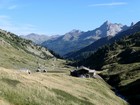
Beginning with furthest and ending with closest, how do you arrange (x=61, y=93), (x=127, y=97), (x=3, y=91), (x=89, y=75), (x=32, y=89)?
1. (x=89, y=75)
2. (x=127, y=97)
3. (x=61, y=93)
4. (x=32, y=89)
5. (x=3, y=91)

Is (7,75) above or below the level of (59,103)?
above

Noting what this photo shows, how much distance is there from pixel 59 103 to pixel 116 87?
263ft

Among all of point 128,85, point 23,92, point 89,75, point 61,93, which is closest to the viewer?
point 23,92

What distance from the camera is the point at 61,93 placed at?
234 ft

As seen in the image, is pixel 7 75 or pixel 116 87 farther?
pixel 116 87

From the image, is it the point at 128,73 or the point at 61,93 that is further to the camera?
the point at 128,73

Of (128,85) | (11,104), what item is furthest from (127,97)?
(11,104)

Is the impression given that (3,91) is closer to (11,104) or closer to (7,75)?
(11,104)

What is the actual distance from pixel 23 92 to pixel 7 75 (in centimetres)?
831

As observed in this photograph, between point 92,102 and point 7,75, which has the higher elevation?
point 7,75

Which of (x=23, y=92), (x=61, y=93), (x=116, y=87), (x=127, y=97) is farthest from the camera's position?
(x=116, y=87)

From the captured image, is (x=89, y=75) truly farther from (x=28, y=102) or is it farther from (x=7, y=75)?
(x=28, y=102)

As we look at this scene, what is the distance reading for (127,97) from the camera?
114 meters

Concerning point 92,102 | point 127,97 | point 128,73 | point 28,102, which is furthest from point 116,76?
point 28,102
